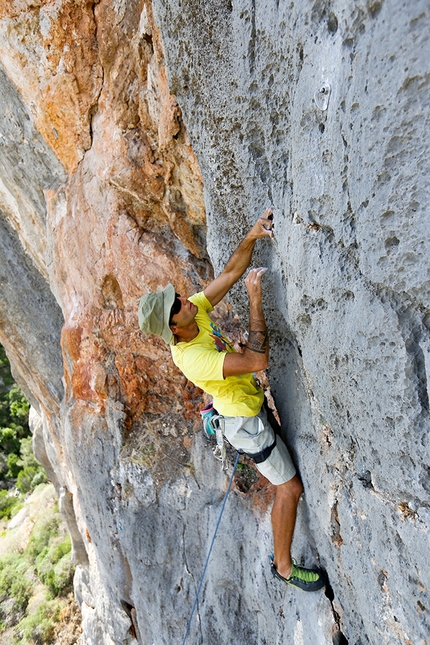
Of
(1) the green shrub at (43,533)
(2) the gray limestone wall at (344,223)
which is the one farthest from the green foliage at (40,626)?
(2) the gray limestone wall at (344,223)

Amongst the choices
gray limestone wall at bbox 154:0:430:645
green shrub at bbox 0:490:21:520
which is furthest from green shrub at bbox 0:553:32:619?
gray limestone wall at bbox 154:0:430:645

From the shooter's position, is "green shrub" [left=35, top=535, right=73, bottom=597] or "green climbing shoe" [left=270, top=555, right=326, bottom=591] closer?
"green climbing shoe" [left=270, top=555, right=326, bottom=591]

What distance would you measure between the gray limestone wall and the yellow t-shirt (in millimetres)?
378

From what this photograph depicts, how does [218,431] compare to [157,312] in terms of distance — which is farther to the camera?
[218,431]

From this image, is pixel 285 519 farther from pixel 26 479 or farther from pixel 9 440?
pixel 9 440

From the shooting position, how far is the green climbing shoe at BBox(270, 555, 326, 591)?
3080 millimetres

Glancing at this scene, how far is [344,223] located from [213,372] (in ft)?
4.55

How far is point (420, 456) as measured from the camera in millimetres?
1704

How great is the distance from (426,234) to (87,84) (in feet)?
14.1

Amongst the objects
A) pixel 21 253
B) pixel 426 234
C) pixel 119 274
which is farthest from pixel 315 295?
pixel 21 253

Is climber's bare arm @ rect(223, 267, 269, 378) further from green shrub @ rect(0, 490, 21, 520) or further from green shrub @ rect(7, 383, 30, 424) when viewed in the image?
green shrub @ rect(7, 383, 30, 424)

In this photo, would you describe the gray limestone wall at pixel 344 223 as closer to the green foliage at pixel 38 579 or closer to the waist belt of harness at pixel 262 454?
the waist belt of harness at pixel 262 454

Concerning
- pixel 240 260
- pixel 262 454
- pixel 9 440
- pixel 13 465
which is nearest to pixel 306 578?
pixel 262 454

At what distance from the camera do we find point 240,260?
290 centimetres
